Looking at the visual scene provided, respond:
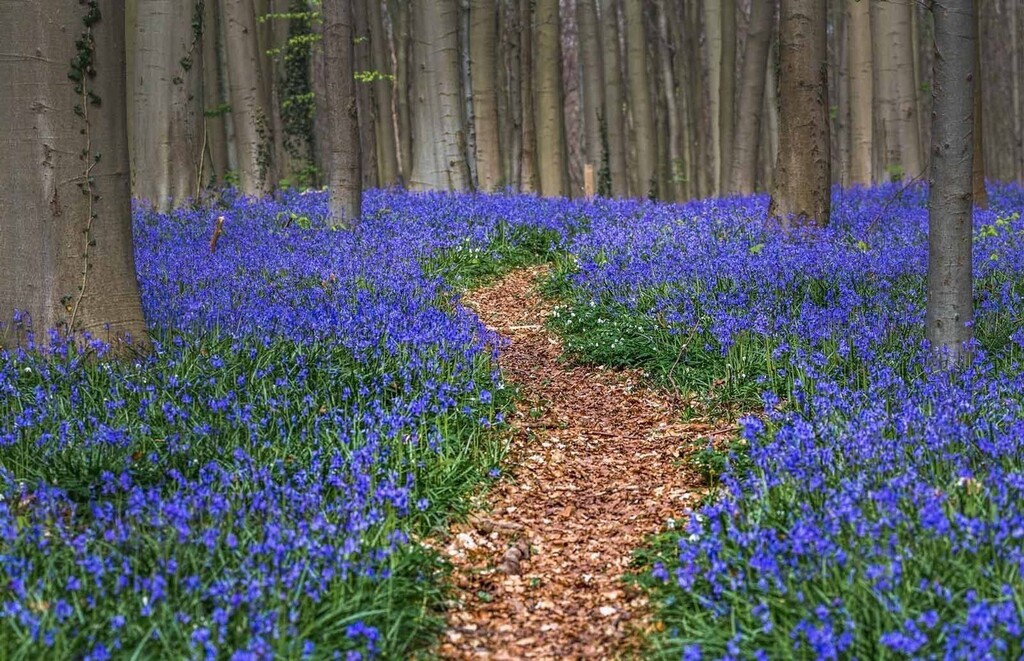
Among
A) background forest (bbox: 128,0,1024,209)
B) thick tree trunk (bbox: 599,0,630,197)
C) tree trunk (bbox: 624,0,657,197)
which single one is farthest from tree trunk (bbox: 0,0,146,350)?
thick tree trunk (bbox: 599,0,630,197)

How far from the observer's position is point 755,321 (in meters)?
7.74

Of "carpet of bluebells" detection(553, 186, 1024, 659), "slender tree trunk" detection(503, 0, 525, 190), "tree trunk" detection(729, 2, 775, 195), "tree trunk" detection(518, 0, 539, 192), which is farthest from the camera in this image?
"slender tree trunk" detection(503, 0, 525, 190)

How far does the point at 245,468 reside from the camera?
5.12 metres

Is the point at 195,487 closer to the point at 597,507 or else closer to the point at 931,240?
the point at 597,507

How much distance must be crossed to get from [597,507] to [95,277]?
11.9 ft

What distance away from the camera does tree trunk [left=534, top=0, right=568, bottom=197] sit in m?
Result: 19.3

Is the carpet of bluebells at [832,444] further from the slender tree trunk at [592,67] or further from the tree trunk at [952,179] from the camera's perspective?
the slender tree trunk at [592,67]

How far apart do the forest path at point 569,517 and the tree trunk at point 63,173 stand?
2895mm

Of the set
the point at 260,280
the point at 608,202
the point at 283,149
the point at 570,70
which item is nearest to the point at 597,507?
the point at 260,280

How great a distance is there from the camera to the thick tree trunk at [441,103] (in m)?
15.8

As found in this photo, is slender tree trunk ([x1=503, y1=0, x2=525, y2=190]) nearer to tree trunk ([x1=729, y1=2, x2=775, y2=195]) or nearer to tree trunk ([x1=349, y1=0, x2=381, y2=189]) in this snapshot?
tree trunk ([x1=349, y1=0, x2=381, y2=189])

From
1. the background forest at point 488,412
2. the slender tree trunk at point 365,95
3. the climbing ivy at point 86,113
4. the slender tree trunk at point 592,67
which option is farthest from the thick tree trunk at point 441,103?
the climbing ivy at point 86,113

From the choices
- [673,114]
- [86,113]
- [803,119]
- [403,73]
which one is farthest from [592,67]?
[86,113]

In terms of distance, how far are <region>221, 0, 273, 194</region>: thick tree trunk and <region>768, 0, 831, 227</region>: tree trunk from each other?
8.00 meters
